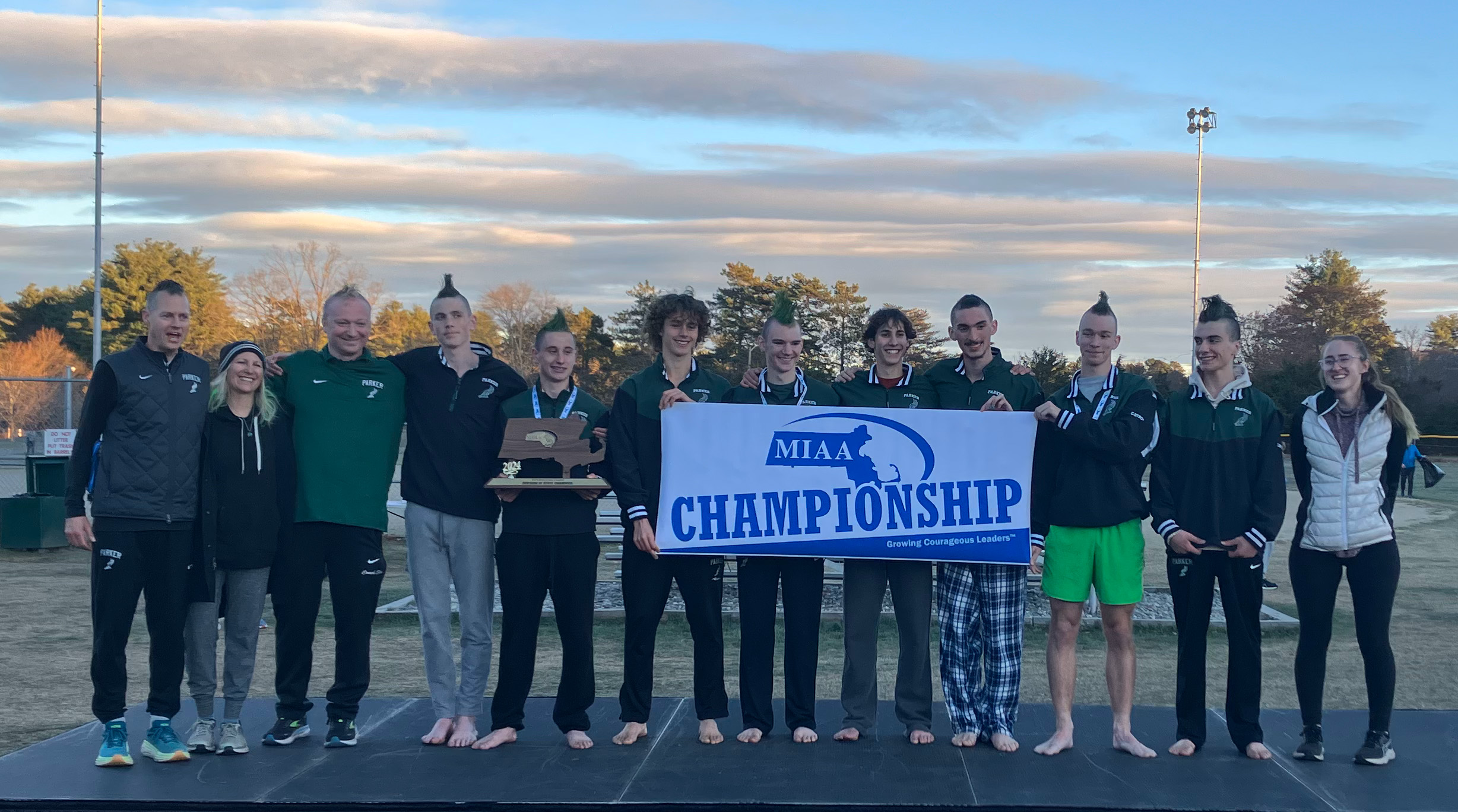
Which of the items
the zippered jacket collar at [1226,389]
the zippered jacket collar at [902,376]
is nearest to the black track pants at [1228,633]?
the zippered jacket collar at [1226,389]

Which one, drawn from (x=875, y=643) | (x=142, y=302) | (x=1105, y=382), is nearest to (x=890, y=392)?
(x=1105, y=382)

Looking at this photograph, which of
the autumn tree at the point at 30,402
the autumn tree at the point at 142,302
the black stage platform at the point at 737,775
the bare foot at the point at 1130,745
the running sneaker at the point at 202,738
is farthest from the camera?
the autumn tree at the point at 142,302

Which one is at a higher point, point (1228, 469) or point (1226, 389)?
point (1226, 389)

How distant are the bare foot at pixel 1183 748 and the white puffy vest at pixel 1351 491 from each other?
115 centimetres

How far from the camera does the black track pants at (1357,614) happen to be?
18.9 ft

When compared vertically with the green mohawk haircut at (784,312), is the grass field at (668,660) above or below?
below

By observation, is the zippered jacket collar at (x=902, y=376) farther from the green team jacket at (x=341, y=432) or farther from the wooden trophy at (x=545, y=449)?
the green team jacket at (x=341, y=432)

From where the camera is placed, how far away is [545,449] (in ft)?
19.3

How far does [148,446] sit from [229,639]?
108 cm

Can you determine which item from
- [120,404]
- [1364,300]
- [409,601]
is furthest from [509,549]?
[1364,300]

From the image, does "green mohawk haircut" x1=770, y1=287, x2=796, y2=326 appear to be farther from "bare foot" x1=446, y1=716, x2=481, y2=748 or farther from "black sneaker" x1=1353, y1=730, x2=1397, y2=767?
"black sneaker" x1=1353, y1=730, x2=1397, y2=767

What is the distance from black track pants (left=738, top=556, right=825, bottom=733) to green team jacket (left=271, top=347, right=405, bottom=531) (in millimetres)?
1959

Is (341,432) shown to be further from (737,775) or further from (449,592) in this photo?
(737,775)

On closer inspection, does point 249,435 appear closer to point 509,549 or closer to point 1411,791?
point 509,549
